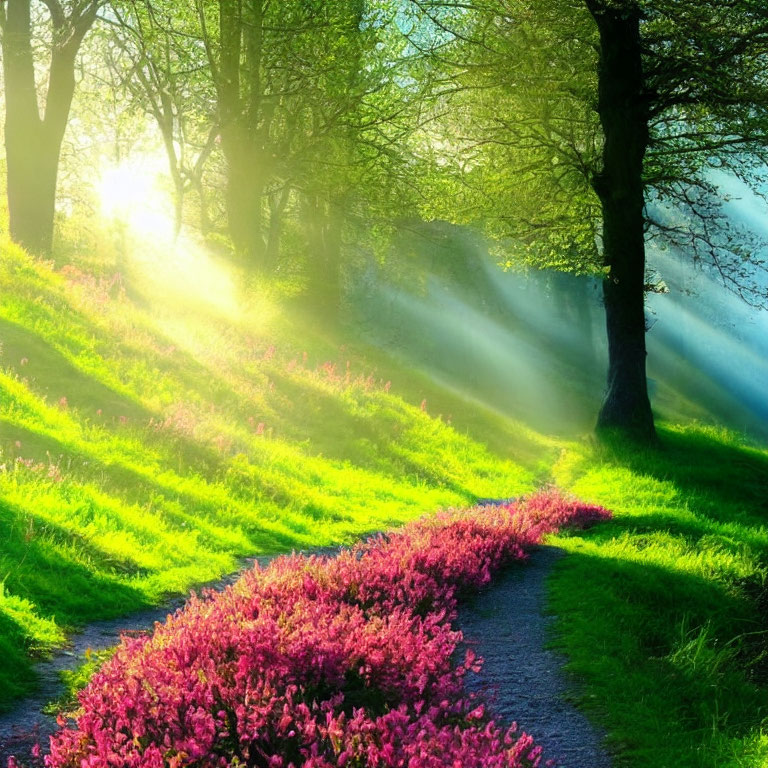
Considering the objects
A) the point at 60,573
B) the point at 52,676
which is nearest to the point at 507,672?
the point at 52,676

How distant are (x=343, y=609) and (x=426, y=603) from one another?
1.57 m

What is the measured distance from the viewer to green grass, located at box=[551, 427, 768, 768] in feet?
17.5

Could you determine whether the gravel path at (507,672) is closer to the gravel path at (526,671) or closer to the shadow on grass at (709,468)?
the gravel path at (526,671)

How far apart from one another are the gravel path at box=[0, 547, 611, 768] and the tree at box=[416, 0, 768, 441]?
11021mm

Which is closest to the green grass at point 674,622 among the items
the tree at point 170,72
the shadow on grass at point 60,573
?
the shadow on grass at point 60,573

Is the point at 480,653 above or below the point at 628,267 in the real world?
below

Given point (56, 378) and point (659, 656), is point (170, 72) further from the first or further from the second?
point (659, 656)

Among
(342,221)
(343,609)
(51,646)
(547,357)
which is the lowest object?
(51,646)

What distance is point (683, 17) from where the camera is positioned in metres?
15.7

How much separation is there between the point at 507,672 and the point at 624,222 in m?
14.3

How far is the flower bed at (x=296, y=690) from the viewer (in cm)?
427

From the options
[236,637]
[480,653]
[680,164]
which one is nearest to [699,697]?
[480,653]

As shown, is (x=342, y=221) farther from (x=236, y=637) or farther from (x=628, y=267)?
(x=236, y=637)

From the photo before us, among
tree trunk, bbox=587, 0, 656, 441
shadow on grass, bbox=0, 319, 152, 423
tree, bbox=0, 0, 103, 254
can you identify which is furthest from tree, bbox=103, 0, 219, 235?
tree trunk, bbox=587, 0, 656, 441
